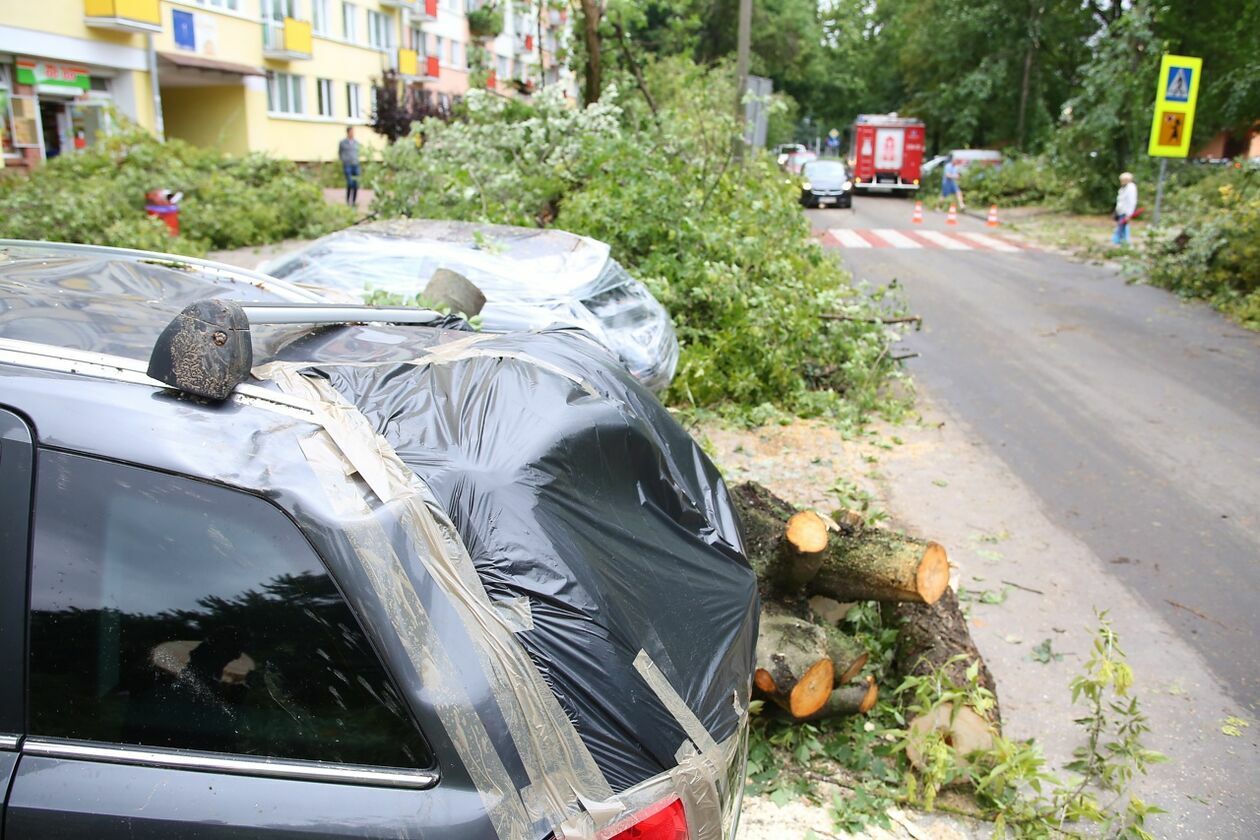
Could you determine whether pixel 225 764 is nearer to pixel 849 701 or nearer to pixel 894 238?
pixel 849 701

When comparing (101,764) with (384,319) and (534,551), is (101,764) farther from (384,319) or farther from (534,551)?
(384,319)

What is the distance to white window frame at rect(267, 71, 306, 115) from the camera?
102 ft

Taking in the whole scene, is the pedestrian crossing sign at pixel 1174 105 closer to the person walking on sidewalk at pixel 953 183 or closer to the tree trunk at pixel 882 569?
the person walking on sidewalk at pixel 953 183

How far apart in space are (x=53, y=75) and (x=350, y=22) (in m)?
17.1

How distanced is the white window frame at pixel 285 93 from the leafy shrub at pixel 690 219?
23617 mm

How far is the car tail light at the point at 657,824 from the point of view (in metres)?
1.70

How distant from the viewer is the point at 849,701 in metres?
3.69

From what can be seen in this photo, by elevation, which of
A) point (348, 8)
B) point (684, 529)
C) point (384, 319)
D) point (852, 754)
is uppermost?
point (348, 8)

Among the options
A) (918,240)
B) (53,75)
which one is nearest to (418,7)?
(53,75)

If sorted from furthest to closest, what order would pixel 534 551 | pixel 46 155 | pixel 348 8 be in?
pixel 348 8, pixel 46 155, pixel 534 551

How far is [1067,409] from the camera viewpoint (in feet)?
26.8

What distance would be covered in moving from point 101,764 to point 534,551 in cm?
80

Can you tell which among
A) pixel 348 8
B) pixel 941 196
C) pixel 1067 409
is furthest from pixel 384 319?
pixel 348 8

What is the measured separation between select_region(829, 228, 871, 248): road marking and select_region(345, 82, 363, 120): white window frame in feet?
72.6
